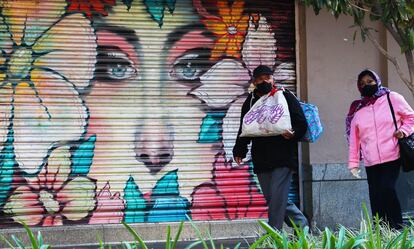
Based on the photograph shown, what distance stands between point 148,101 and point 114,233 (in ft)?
5.37

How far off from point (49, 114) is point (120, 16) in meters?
1.47

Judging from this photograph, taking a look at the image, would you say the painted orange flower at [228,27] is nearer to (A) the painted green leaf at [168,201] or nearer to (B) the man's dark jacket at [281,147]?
(A) the painted green leaf at [168,201]

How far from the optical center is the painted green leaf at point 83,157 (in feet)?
27.0

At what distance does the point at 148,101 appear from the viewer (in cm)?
848

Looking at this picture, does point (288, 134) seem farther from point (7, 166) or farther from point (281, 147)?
point (7, 166)

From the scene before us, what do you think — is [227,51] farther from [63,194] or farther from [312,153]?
[63,194]

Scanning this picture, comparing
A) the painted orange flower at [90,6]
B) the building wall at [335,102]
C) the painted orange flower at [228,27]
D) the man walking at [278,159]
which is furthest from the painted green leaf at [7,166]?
the building wall at [335,102]

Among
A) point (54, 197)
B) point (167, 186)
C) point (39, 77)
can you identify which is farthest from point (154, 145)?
point (39, 77)

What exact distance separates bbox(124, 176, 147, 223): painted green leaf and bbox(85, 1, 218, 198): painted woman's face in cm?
6

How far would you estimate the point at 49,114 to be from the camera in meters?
8.17

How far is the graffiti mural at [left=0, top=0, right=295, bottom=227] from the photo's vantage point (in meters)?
8.12

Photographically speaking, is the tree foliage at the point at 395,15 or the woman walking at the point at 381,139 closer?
the tree foliage at the point at 395,15

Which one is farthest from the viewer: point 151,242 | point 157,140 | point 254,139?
point 157,140

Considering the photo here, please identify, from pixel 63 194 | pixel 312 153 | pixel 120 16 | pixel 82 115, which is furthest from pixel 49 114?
pixel 312 153
